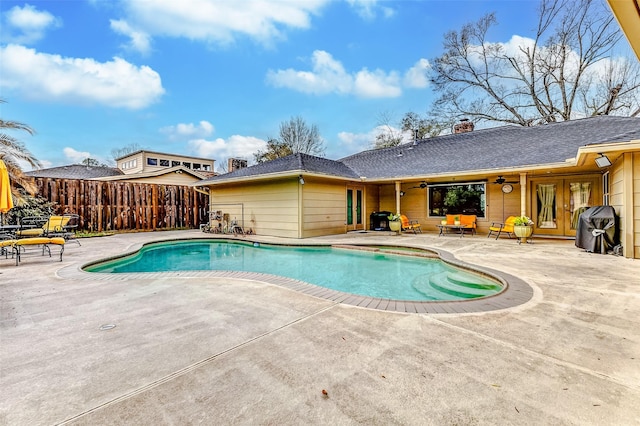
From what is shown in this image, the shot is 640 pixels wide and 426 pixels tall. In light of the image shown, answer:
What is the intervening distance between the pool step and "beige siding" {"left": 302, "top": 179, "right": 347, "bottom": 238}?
555 centimetres

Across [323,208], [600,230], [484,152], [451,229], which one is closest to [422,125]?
[484,152]

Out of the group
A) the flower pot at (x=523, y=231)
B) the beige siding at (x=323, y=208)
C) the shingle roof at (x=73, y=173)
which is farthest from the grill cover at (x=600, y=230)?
the shingle roof at (x=73, y=173)

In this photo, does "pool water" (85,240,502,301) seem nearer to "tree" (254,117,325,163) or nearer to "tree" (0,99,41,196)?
→ "tree" (0,99,41,196)

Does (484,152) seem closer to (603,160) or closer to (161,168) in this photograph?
(603,160)

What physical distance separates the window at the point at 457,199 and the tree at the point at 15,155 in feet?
45.3

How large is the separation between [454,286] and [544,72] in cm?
1983

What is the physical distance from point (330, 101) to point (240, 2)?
11778 mm

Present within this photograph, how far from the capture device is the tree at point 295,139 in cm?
2566

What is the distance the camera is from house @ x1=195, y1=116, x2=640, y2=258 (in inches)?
367

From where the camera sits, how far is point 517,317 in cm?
296

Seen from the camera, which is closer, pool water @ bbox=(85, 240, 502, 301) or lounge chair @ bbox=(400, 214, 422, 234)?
pool water @ bbox=(85, 240, 502, 301)

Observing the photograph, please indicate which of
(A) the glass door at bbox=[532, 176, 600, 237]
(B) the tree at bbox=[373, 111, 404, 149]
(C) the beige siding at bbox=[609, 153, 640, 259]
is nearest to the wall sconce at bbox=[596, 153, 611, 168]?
(C) the beige siding at bbox=[609, 153, 640, 259]

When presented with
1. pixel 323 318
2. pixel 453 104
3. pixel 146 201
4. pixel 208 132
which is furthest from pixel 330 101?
pixel 323 318

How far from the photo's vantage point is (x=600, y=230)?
677cm
